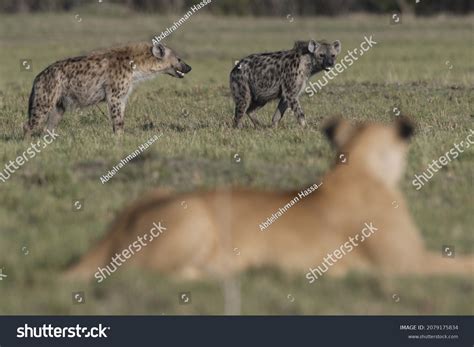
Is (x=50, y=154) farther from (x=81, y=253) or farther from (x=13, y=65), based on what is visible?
(x=13, y=65)

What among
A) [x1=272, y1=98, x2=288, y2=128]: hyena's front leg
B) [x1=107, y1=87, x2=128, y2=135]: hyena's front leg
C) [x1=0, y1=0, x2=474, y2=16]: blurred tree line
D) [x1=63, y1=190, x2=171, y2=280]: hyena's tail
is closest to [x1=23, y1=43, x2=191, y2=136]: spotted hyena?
[x1=107, y1=87, x2=128, y2=135]: hyena's front leg

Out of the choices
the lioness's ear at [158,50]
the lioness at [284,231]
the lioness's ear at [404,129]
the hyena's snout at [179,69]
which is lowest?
the hyena's snout at [179,69]

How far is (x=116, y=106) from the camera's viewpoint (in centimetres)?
1571

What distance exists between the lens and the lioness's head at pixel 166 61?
16.6 metres

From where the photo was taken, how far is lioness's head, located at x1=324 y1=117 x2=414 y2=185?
7.49 meters

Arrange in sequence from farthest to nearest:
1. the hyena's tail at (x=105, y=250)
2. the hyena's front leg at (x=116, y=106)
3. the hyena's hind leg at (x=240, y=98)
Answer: the hyena's hind leg at (x=240, y=98) → the hyena's front leg at (x=116, y=106) → the hyena's tail at (x=105, y=250)

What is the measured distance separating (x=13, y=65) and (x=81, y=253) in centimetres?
2277

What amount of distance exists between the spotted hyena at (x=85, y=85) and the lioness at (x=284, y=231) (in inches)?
320

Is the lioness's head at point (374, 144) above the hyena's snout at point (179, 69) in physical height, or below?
above
